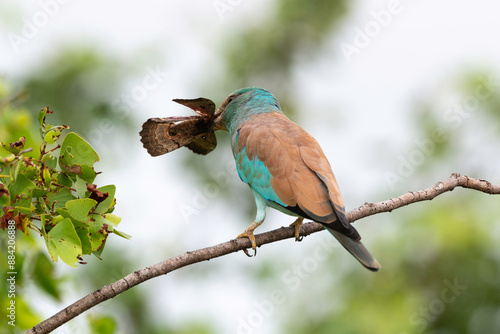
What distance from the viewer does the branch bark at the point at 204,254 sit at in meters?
2.14

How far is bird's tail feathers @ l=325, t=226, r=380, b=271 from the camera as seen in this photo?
284 centimetres

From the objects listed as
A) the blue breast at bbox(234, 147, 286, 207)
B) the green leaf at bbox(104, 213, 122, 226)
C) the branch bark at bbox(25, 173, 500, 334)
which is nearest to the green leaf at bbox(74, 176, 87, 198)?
the green leaf at bbox(104, 213, 122, 226)

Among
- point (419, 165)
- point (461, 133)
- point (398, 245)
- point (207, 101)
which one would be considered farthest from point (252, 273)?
point (207, 101)

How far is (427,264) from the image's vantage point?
27.8 ft

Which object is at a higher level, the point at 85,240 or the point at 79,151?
the point at 79,151

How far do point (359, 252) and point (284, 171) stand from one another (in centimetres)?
76

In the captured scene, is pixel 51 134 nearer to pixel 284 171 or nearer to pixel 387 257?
pixel 284 171

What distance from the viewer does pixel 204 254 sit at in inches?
98.6

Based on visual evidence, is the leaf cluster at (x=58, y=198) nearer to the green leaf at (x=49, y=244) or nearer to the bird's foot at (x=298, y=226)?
the green leaf at (x=49, y=244)

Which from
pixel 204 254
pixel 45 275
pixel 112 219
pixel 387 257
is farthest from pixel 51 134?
pixel 387 257

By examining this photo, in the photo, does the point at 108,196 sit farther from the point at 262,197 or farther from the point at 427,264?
the point at 427,264

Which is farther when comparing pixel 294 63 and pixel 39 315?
pixel 294 63

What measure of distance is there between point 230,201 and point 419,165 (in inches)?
117

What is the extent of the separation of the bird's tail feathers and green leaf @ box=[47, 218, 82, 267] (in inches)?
53.7
